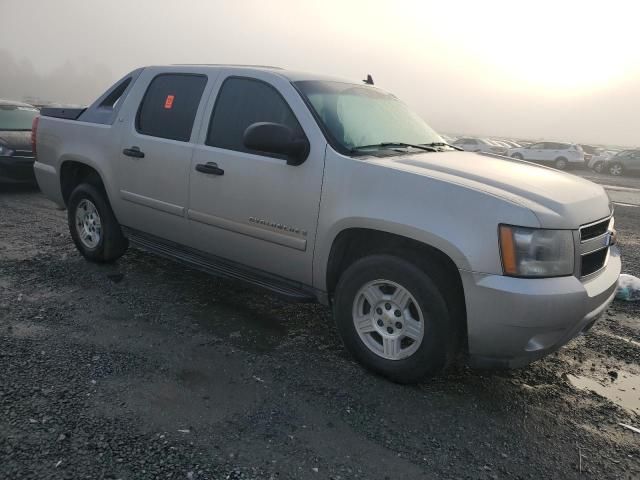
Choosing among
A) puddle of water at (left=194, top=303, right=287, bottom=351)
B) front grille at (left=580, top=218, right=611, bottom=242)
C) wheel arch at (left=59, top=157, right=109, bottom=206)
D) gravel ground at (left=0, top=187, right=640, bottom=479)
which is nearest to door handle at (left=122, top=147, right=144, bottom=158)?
wheel arch at (left=59, top=157, right=109, bottom=206)

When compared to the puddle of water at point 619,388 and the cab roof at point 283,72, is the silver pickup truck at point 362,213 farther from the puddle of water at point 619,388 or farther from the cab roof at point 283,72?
the puddle of water at point 619,388

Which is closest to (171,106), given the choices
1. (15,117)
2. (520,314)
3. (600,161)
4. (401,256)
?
(401,256)

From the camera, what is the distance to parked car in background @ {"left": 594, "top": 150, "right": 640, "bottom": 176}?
1001 inches

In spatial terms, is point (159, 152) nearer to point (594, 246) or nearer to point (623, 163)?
point (594, 246)

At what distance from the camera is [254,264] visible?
3.77 m

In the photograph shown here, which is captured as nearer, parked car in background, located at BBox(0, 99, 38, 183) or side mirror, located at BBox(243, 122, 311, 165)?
side mirror, located at BBox(243, 122, 311, 165)

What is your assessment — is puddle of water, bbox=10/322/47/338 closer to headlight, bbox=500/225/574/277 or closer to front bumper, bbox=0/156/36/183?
headlight, bbox=500/225/574/277

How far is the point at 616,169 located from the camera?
25828mm

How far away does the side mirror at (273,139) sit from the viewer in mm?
3230

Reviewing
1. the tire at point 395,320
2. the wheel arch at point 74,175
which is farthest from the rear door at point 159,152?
the tire at point 395,320

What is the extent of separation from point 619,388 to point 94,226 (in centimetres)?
459

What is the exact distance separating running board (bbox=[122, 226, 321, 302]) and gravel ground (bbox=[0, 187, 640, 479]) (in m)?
0.38

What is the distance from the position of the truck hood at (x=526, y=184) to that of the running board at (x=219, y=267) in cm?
103

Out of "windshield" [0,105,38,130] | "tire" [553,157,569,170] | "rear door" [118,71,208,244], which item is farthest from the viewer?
"tire" [553,157,569,170]
